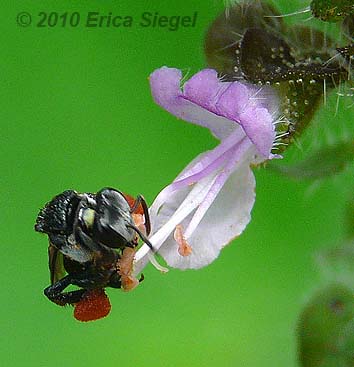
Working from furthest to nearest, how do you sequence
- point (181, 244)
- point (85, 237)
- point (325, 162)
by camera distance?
1. point (325, 162)
2. point (181, 244)
3. point (85, 237)

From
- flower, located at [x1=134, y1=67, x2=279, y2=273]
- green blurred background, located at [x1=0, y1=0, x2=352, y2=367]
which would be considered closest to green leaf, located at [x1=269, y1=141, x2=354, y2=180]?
flower, located at [x1=134, y1=67, x2=279, y2=273]

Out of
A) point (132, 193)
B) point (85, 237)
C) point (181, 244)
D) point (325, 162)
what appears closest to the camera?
point (85, 237)

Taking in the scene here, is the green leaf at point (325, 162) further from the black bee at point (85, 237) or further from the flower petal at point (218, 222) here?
the black bee at point (85, 237)

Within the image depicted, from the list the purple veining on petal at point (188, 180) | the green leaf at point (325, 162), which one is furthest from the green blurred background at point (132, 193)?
the purple veining on petal at point (188, 180)

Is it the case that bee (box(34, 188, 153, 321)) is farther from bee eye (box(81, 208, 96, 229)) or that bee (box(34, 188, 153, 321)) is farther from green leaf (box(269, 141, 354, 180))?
green leaf (box(269, 141, 354, 180))

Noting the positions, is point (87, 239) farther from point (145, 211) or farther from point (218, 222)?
point (218, 222)

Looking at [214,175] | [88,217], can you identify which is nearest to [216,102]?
[214,175]
